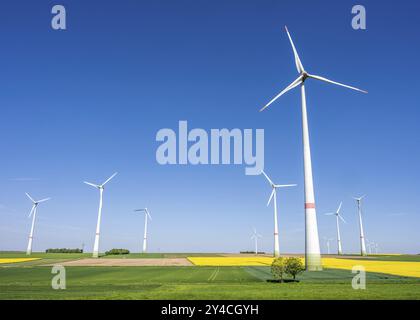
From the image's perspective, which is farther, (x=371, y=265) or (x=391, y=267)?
(x=371, y=265)

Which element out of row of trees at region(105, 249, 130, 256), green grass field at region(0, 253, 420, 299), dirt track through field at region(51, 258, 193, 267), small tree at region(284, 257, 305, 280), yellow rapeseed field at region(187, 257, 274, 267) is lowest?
green grass field at region(0, 253, 420, 299)

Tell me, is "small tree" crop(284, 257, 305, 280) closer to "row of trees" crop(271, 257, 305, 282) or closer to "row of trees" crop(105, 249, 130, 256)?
"row of trees" crop(271, 257, 305, 282)

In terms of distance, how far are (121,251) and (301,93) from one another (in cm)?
12842

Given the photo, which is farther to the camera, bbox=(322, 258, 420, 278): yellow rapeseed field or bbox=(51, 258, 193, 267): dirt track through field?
bbox=(51, 258, 193, 267): dirt track through field

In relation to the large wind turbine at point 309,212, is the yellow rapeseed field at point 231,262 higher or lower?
lower

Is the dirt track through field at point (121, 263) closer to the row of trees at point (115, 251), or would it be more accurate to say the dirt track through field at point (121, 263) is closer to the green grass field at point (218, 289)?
the green grass field at point (218, 289)

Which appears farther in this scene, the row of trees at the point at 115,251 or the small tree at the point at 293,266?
the row of trees at the point at 115,251

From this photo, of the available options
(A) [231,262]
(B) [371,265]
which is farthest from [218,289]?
(A) [231,262]

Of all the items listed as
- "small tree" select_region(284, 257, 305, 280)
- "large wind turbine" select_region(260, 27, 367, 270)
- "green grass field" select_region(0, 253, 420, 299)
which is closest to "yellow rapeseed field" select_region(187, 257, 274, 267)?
"large wind turbine" select_region(260, 27, 367, 270)

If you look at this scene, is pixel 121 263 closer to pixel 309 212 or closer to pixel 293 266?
pixel 309 212

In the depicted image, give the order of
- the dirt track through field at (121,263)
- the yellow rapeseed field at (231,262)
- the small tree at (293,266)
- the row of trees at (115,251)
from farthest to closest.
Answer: the row of trees at (115,251), the yellow rapeseed field at (231,262), the dirt track through field at (121,263), the small tree at (293,266)

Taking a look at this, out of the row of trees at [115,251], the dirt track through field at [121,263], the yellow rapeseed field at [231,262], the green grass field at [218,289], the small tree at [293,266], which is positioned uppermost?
the row of trees at [115,251]

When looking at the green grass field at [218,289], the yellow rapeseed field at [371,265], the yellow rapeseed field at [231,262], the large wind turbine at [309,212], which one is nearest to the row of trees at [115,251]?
the yellow rapeseed field at [231,262]
